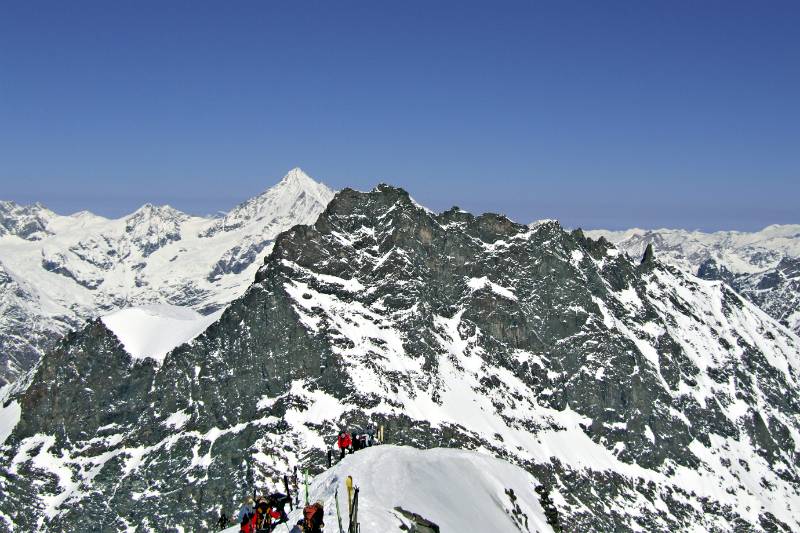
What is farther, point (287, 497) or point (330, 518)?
point (287, 497)

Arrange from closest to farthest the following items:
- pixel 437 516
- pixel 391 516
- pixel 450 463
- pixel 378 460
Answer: pixel 391 516 → pixel 437 516 → pixel 378 460 → pixel 450 463

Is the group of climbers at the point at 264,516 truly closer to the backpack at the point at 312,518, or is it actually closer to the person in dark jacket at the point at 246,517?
the person in dark jacket at the point at 246,517

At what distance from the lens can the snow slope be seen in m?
53.7

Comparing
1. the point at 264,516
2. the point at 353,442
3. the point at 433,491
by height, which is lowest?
the point at 264,516

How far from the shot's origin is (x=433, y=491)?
222 ft

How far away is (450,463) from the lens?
80.1m

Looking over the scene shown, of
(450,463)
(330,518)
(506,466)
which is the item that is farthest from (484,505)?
(330,518)

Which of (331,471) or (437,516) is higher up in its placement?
(331,471)

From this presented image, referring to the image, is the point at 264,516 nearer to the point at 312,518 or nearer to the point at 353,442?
the point at 312,518

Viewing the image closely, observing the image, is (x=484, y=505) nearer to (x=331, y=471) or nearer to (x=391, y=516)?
(x=331, y=471)

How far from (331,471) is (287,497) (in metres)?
13.2

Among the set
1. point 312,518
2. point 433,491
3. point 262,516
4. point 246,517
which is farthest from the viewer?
point 433,491

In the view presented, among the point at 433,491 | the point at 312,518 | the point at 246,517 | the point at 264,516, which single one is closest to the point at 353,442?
the point at 433,491

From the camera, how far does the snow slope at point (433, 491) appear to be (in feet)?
176
